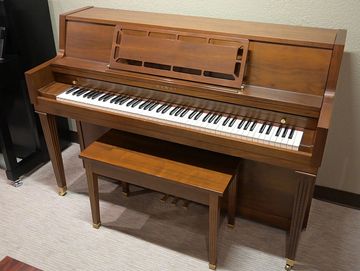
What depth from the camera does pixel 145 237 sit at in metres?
1.89

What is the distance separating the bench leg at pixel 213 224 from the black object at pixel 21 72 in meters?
1.36

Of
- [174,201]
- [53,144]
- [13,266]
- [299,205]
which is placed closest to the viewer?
[13,266]

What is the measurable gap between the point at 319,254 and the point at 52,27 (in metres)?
2.08

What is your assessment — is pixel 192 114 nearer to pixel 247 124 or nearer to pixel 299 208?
pixel 247 124

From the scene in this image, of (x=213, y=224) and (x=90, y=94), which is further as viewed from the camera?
(x=90, y=94)

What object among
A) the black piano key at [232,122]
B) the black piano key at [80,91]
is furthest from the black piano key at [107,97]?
the black piano key at [232,122]

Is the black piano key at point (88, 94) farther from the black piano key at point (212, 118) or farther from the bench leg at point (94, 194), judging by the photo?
the black piano key at point (212, 118)

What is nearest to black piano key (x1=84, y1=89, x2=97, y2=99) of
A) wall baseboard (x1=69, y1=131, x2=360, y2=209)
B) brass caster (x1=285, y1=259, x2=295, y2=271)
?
brass caster (x1=285, y1=259, x2=295, y2=271)

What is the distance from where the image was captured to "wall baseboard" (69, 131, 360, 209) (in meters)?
2.07

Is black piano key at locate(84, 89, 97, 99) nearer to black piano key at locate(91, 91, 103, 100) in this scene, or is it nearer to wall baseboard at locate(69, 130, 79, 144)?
black piano key at locate(91, 91, 103, 100)

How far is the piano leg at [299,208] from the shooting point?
1429 millimetres

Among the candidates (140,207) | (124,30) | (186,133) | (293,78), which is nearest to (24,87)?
(124,30)

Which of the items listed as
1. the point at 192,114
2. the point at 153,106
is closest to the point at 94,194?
the point at 153,106

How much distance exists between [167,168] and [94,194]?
0.47 m
